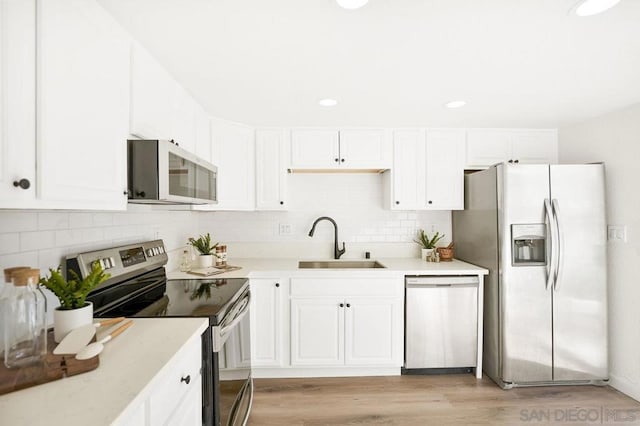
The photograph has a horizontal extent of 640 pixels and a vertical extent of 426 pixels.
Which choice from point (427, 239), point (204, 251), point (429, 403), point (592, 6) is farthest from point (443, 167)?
point (204, 251)

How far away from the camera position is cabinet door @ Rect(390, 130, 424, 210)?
3.04 metres

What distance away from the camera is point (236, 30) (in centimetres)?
142

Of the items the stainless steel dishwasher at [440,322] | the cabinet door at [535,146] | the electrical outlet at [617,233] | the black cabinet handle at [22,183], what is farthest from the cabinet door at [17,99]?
the electrical outlet at [617,233]

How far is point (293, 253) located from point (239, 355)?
150 centimetres

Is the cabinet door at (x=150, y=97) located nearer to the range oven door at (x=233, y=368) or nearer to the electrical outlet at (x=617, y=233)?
the range oven door at (x=233, y=368)

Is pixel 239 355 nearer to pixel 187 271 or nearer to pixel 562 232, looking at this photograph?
pixel 187 271

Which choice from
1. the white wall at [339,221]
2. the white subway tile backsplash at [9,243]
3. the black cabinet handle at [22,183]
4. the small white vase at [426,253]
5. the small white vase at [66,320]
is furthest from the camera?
the white wall at [339,221]

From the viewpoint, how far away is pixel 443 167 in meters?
3.06

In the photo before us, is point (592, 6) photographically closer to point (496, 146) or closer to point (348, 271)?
point (496, 146)

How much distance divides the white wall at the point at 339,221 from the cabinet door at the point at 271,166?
12.9 inches

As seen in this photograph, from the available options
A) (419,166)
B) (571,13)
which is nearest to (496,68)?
(571,13)

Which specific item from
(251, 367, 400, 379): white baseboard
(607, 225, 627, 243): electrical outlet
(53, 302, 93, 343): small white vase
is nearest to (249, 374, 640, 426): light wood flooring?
(251, 367, 400, 379): white baseboard

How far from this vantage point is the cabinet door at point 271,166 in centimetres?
302

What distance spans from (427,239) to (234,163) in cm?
200
